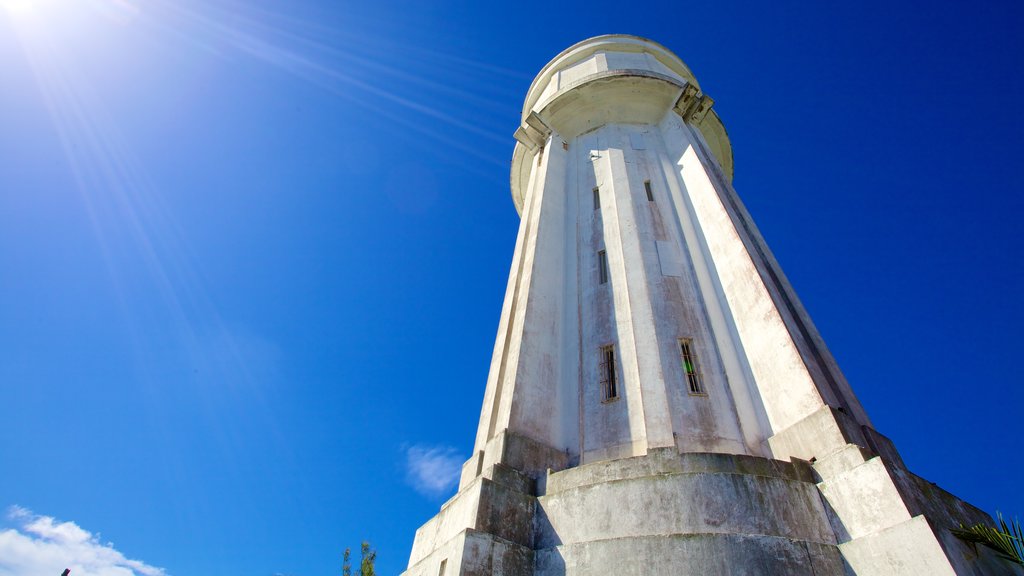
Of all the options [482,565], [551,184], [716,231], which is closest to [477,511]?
[482,565]

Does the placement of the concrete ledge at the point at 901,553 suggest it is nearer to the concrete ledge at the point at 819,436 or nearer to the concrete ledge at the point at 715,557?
the concrete ledge at the point at 715,557

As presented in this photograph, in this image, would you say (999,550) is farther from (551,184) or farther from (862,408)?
(551,184)

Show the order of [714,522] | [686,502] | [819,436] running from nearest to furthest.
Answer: [714,522]
[686,502]
[819,436]

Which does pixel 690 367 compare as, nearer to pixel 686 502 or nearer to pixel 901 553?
pixel 686 502

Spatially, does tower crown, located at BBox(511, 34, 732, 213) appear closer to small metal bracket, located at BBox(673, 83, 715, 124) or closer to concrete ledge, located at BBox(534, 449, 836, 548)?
small metal bracket, located at BBox(673, 83, 715, 124)

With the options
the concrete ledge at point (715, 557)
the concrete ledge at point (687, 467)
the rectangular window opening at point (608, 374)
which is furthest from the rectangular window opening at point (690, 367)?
the concrete ledge at point (715, 557)

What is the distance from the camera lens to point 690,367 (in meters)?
10.7

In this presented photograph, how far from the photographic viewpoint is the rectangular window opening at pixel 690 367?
1034 centimetres

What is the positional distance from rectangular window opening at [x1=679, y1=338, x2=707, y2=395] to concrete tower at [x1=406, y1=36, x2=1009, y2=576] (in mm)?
43

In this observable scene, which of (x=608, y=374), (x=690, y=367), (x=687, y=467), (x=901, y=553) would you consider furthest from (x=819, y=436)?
(x=608, y=374)

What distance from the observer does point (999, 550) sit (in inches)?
272

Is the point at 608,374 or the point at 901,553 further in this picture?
the point at 608,374

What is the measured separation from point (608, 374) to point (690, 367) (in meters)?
1.58

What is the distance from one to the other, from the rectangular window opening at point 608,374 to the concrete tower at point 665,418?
33mm
